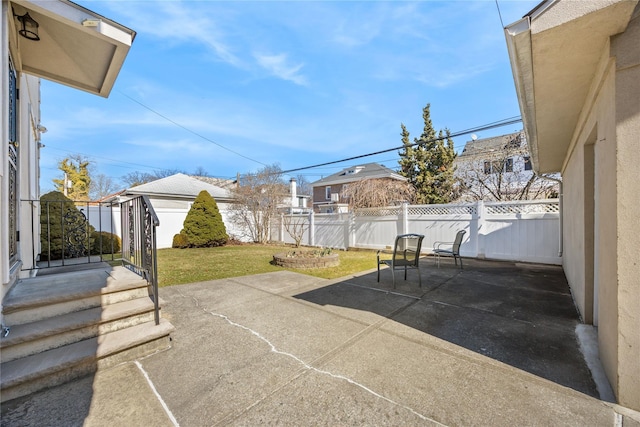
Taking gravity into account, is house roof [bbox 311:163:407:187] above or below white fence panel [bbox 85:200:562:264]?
above

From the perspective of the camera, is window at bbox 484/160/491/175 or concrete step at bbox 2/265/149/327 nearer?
concrete step at bbox 2/265/149/327

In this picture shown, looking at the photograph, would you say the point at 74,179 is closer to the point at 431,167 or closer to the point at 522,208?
the point at 431,167

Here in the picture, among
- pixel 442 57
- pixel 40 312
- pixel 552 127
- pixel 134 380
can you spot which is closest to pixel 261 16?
pixel 442 57

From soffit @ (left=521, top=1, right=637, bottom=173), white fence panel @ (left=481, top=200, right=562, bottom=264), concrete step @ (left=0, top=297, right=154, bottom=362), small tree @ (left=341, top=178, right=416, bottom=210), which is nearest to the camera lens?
soffit @ (left=521, top=1, right=637, bottom=173)

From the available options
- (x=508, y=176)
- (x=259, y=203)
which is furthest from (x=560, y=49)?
(x=259, y=203)

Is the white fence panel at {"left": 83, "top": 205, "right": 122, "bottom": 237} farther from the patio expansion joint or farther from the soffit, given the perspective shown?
the soffit

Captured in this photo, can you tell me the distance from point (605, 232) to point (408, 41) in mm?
7254

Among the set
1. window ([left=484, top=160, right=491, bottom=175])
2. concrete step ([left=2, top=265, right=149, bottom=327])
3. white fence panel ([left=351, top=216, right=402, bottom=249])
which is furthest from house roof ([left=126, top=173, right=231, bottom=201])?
window ([left=484, top=160, right=491, bottom=175])

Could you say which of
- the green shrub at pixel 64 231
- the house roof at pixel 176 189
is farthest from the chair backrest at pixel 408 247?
the house roof at pixel 176 189

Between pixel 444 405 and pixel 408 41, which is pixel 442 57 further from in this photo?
pixel 444 405

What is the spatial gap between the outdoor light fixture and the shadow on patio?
4.65 m

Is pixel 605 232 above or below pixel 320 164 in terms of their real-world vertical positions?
below

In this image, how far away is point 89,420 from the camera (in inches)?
66.7

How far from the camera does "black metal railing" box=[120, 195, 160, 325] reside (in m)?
2.73
